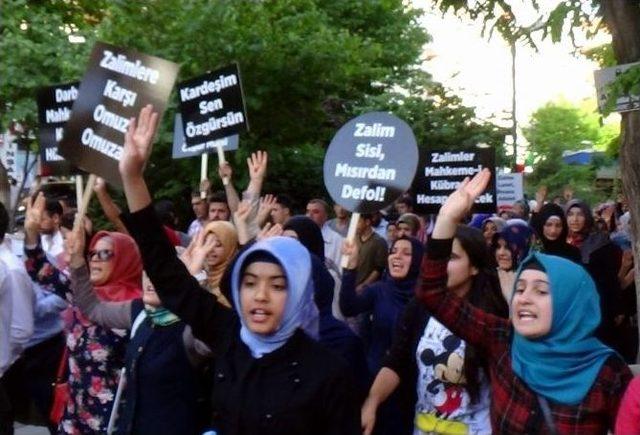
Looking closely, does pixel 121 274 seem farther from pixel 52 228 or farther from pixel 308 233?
pixel 52 228

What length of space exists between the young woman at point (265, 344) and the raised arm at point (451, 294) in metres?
0.50

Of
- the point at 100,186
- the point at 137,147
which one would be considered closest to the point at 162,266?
the point at 137,147

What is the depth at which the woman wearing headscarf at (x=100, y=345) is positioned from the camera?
19.6 feet

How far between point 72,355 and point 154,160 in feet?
38.7

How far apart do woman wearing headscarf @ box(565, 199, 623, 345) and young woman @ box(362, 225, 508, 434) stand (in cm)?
487

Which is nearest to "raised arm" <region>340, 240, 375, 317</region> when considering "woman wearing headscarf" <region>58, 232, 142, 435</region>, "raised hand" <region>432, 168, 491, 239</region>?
"woman wearing headscarf" <region>58, 232, 142, 435</region>

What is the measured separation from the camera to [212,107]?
11.0 meters


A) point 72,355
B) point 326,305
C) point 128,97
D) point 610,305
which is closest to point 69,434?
point 72,355

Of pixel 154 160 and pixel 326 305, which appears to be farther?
pixel 154 160

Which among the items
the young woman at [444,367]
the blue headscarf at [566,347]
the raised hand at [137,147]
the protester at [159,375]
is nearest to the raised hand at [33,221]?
the protester at [159,375]

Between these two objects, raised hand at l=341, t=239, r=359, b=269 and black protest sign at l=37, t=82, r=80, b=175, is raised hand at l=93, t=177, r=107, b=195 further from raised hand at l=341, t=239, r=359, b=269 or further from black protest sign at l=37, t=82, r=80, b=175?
black protest sign at l=37, t=82, r=80, b=175

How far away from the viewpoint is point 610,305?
10.7 metres

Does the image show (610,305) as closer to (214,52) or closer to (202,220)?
(202,220)

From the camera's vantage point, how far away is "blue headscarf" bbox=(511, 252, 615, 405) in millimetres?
4102
